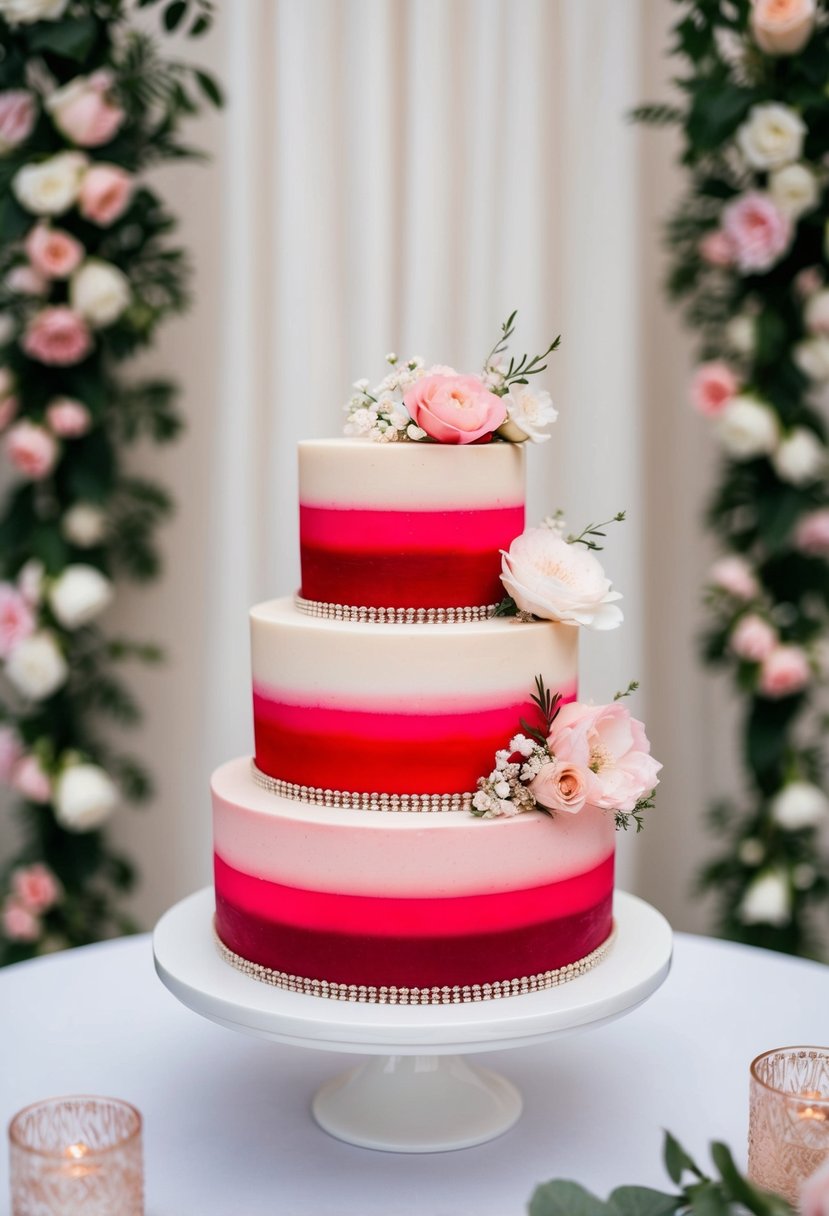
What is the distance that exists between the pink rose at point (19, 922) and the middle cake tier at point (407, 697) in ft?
5.31

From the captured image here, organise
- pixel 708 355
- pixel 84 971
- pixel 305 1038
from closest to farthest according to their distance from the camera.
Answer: pixel 305 1038 → pixel 84 971 → pixel 708 355

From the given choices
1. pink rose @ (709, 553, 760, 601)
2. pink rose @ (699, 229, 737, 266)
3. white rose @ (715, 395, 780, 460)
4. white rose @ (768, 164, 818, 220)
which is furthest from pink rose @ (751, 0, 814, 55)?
pink rose @ (709, 553, 760, 601)

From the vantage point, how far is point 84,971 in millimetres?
2059

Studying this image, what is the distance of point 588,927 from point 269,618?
1.66 ft

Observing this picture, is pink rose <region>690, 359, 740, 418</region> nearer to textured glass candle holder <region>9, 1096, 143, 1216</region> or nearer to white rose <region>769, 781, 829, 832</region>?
white rose <region>769, 781, 829, 832</region>

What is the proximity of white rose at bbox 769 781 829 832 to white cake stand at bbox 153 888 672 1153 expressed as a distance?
46.2 inches

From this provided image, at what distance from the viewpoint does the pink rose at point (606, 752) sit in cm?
147

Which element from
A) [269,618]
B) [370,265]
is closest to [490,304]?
[370,265]

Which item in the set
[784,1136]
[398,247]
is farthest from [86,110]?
[784,1136]

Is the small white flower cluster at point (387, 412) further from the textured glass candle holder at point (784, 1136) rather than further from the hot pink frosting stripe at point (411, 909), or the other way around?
the textured glass candle holder at point (784, 1136)

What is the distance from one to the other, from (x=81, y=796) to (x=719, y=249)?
A: 1.76m

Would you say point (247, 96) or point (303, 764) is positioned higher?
point (247, 96)

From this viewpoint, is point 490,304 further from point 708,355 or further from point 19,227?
point 19,227

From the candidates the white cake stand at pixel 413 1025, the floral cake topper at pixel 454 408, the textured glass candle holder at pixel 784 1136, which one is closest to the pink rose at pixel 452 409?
the floral cake topper at pixel 454 408
